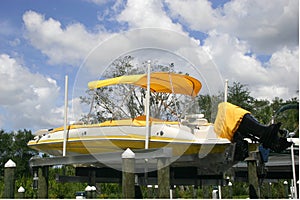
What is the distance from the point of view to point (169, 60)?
7.14m

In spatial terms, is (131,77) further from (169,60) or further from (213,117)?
(213,117)

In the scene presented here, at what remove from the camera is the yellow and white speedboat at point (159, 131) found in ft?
23.8

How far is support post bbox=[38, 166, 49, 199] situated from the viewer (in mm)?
8508

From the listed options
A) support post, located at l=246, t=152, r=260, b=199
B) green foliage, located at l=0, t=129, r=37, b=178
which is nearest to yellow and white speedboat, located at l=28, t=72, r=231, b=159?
support post, located at l=246, t=152, r=260, b=199

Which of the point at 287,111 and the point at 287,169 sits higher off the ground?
the point at 287,111

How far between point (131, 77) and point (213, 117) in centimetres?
149

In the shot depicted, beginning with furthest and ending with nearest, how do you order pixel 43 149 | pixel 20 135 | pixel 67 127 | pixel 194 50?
pixel 20 135
pixel 43 149
pixel 67 127
pixel 194 50

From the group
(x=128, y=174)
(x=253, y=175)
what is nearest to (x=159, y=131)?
(x=128, y=174)

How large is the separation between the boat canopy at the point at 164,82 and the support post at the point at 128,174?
138 centimetres

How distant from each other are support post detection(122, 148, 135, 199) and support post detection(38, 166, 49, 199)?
2763mm

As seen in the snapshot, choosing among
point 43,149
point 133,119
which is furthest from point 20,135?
point 133,119

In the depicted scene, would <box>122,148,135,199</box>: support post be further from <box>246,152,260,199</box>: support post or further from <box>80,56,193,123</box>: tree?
<box>246,152,260,199</box>: support post

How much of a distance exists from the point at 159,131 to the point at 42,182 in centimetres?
267

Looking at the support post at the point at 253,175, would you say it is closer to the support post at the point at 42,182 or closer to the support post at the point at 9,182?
the support post at the point at 42,182
